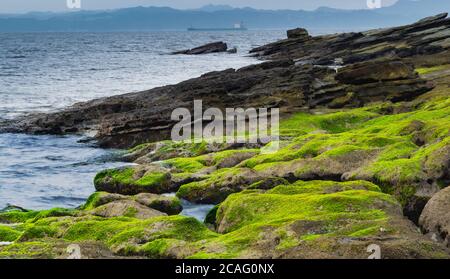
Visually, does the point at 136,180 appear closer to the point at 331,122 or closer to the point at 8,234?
the point at 8,234

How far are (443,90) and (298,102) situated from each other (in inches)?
455

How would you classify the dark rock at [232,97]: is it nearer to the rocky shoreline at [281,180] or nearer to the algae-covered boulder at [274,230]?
the rocky shoreline at [281,180]

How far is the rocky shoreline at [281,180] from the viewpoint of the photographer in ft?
49.5

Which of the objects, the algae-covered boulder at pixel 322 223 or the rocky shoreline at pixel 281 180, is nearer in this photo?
the algae-covered boulder at pixel 322 223

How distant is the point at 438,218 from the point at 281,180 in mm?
8726

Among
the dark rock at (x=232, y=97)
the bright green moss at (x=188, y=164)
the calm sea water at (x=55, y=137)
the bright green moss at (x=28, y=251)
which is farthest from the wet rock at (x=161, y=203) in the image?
the dark rock at (x=232, y=97)

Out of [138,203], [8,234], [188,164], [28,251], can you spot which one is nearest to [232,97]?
[188,164]

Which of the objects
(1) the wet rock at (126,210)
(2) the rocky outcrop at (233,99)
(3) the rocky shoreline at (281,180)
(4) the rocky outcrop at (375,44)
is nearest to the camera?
(3) the rocky shoreline at (281,180)

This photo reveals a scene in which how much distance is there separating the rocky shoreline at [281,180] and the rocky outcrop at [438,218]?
5 centimetres

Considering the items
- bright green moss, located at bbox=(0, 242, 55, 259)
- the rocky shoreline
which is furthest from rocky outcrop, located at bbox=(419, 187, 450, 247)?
bright green moss, located at bbox=(0, 242, 55, 259)

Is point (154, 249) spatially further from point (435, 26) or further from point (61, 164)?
point (435, 26)

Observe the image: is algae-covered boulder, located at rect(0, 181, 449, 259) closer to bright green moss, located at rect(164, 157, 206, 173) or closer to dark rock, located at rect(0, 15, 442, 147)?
bright green moss, located at rect(164, 157, 206, 173)

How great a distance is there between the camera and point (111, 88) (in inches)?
3433
